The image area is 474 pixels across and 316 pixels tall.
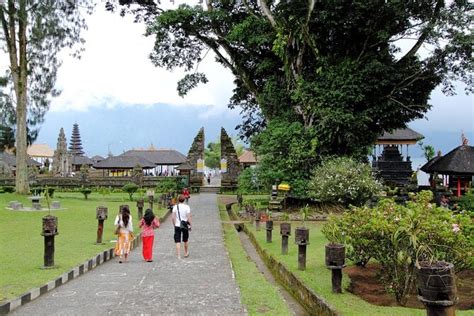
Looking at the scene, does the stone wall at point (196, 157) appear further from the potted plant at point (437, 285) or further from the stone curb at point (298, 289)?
the potted plant at point (437, 285)

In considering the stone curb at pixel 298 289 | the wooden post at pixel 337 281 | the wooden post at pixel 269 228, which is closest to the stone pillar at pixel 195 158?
the wooden post at pixel 269 228

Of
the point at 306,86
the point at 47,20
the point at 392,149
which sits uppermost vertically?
the point at 47,20

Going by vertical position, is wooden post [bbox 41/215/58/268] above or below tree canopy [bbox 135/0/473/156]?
below

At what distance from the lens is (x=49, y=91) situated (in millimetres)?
31328

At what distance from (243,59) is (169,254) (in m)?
17.6

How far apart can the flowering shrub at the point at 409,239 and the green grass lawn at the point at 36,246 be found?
506 cm

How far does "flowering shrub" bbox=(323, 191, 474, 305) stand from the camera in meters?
6.50

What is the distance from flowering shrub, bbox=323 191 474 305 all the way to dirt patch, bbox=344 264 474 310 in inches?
7.3

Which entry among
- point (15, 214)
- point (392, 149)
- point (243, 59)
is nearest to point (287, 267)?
point (15, 214)

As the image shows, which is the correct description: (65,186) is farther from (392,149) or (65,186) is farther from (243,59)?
(392,149)

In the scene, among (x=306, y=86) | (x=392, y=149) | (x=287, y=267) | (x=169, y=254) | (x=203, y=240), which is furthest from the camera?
(x=392, y=149)

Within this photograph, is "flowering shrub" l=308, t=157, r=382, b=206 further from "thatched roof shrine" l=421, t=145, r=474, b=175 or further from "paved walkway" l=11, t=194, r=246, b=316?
"paved walkway" l=11, t=194, r=246, b=316

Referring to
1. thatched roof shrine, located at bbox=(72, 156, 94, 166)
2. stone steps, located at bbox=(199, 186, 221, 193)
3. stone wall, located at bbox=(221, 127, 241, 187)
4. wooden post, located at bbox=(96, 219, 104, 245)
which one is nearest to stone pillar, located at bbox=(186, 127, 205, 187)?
stone steps, located at bbox=(199, 186, 221, 193)

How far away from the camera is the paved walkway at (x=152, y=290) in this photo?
6.07 m
